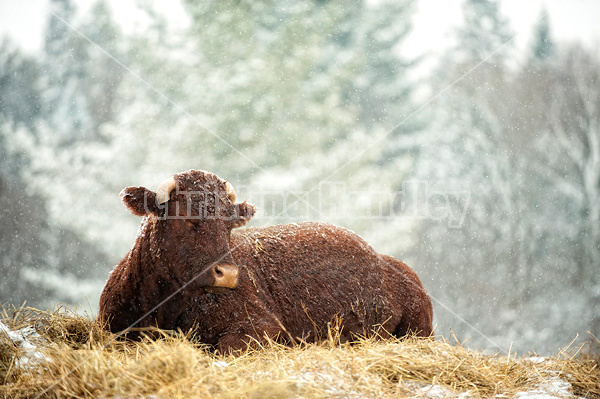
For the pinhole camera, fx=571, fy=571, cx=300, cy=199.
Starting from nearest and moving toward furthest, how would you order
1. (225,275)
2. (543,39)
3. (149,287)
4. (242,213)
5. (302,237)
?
(225,275)
(149,287)
(242,213)
(302,237)
(543,39)

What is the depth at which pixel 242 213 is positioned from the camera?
12.0 feet

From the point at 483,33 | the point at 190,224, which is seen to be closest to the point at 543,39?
the point at 483,33

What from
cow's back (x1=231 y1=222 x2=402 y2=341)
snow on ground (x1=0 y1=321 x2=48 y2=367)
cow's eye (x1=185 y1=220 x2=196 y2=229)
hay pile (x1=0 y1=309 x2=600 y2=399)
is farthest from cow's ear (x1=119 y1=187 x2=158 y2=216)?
snow on ground (x1=0 y1=321 x2=48 y2=367)

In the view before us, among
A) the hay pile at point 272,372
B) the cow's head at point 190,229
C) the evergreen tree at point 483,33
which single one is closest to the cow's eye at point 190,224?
the cow's head at point 190,229

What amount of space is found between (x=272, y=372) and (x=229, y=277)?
2.73 feet

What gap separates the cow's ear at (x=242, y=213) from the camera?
3.59m

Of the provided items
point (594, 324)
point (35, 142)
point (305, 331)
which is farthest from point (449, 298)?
point (35, 142)

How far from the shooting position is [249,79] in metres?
9.62

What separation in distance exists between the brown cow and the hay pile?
235 mm

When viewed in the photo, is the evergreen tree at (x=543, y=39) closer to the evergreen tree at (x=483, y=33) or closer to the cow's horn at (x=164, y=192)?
the evergreen tree at (x=483, y=33)

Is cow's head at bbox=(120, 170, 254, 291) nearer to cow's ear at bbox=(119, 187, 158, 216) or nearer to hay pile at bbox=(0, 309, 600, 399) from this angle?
cow's ear at bbox=(119, 187, 158, 216)

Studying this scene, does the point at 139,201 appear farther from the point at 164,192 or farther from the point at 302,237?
the point at 302,237

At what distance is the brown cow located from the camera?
3383 mm

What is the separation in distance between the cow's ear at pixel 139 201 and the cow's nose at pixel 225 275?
54 centimetres
